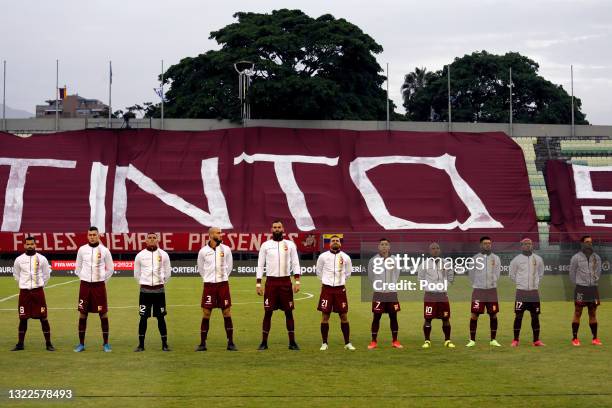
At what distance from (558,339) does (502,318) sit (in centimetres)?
516

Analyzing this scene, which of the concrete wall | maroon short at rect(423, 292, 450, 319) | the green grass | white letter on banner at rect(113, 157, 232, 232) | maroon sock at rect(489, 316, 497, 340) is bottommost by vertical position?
the green grass

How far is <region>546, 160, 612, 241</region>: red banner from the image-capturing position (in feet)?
174

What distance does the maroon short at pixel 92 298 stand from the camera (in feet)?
66.6

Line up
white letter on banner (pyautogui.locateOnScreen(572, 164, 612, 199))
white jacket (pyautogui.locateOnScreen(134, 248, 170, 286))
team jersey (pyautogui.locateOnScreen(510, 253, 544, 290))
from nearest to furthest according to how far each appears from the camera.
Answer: white jacket (pyautogui.locateOnScreen(134, 248, 170, 286)), team jersey (pyautogui.locateOnScreen(510, 253, 544, 290)), white letter on banner (pyautogui.locateOnScreen(572, 164, 612, 199))

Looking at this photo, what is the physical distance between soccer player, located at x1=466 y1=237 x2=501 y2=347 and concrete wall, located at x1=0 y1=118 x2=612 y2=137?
133 ft

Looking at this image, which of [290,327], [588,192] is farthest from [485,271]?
[588,192]

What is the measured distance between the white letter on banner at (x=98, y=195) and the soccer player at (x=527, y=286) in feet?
107

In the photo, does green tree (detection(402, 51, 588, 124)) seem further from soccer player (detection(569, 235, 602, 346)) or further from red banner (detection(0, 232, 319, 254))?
soccer player (detection(569, 235, 602, 346))

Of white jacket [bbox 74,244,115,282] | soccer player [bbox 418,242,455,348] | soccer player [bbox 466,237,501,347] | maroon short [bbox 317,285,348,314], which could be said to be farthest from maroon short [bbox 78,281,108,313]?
soccer player [bbox 466,237,501,347]

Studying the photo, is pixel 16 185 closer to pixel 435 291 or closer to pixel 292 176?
pixel 292 176

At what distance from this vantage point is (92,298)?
2034 cm

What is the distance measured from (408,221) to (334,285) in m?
32.1

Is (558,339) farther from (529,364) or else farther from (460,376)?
(460,376)

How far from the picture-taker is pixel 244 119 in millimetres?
59344
